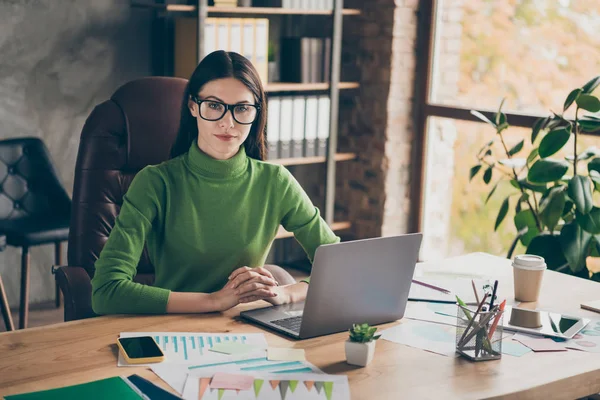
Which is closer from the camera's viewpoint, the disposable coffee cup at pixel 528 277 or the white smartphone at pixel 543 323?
the white smartphone at pixel 543 323

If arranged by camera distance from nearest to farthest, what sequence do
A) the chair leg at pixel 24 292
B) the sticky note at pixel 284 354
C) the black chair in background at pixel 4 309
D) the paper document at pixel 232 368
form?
the paper document at pixel 232 368
the sticky note at pixel 284 354
the black chair in background at pixel 4 309
the chair leg at pixel 24 292

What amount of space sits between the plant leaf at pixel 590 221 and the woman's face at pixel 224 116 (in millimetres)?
1597

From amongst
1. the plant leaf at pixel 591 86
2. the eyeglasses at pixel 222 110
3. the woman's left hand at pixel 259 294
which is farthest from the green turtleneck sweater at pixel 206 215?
the plant leaf at pixel 591 86

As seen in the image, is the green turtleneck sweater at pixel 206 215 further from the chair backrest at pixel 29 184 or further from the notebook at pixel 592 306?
the chair backrest at pixel 29 184

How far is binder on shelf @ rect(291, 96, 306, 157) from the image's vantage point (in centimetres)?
433

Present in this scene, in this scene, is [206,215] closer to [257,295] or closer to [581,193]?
[257,295]

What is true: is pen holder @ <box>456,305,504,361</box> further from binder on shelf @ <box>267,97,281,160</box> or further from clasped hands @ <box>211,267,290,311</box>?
binder on shelf @ <box>267,97,281,160</box>

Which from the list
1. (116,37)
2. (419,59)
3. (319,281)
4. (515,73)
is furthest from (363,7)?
(319,281)

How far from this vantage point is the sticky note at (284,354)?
64.3 inches

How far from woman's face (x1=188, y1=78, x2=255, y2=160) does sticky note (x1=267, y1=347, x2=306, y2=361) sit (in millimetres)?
618

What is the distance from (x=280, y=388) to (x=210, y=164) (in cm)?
80

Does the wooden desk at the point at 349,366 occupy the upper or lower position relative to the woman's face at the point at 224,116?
lower

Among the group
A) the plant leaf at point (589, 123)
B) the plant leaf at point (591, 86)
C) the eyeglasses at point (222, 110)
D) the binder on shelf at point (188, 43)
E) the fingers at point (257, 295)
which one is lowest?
the fingers at point (257, 295)

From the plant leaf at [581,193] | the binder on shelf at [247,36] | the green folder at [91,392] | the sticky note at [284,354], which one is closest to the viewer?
the green folder at [91,392]
